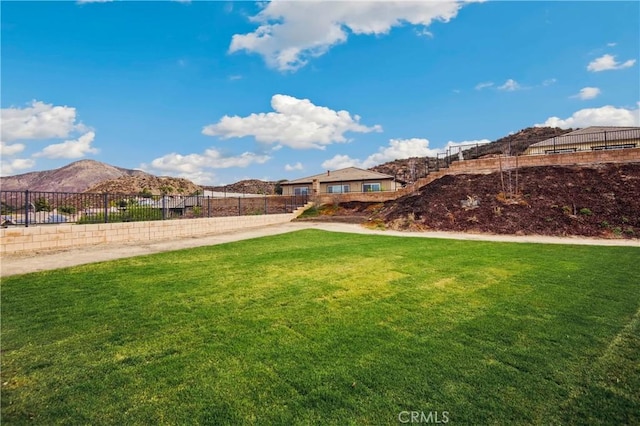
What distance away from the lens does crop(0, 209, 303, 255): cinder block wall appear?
988 cm

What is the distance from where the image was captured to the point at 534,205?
16.4m

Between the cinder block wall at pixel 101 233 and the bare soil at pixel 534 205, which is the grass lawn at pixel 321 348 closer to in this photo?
the cinder block wall at pixel 101 233

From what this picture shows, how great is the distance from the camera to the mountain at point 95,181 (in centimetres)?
5362

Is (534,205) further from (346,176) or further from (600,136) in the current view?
(346,176)

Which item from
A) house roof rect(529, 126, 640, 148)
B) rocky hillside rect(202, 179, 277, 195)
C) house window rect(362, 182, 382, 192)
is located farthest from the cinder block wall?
rocky hillside rect(202, 179, 277, 195)

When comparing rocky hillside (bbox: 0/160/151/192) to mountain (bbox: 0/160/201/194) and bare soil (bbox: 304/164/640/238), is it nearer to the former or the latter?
mountain (bbox: 0/160/201/194)

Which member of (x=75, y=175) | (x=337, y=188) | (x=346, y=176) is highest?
(x=75, y=175)

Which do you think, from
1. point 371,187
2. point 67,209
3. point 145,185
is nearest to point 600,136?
point 371,187

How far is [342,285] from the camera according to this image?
19.5 ft

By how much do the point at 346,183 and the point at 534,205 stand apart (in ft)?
76.4

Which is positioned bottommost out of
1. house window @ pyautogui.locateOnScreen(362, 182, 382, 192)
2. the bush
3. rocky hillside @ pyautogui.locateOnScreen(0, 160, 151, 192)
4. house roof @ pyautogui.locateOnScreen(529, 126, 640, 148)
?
the bush

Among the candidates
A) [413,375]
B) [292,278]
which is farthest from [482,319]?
[292,278]

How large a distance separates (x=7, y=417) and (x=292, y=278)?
4517 millimetres

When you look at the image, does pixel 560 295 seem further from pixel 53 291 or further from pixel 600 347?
pixel 53 291
